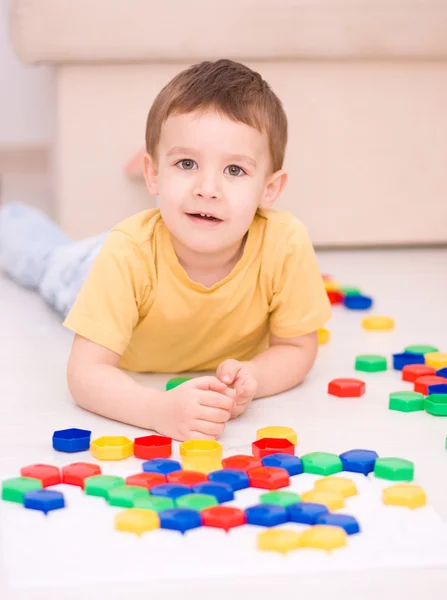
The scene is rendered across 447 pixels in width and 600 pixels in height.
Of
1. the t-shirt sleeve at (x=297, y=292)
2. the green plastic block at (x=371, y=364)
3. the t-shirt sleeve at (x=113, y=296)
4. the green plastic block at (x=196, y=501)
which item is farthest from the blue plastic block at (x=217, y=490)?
the green plastic block at (x=371, y=364)

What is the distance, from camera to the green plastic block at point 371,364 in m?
1.43

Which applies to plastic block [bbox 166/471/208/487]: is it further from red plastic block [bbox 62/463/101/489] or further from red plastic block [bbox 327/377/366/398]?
red plastic block [bbox 327/377/366/398]

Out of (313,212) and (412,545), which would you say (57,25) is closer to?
(313,212)

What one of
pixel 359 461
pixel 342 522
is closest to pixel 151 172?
pixel 359 461

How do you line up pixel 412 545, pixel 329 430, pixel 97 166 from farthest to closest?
1. pixel 97 166
2. pixel 329 430
3. pixel 412 545

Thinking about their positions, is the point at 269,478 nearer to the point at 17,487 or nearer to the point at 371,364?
the point at 17,487

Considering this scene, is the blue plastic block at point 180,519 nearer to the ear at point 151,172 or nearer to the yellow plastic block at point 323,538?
the yellow plastic block at point 323,538

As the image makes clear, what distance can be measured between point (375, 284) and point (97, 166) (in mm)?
667

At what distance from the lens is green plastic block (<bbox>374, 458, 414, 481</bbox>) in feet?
3.29

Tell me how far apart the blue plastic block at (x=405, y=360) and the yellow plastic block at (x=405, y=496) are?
0.49 meters

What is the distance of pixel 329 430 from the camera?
1.17 metres

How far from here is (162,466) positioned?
1.01 metres

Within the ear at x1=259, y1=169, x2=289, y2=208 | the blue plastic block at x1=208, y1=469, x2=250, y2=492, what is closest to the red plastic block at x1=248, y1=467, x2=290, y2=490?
the blue plastic block at x1=208, y1=469, x2=250, y2=492

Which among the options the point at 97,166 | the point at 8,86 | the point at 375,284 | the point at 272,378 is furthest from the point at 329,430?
the point at 8,86
